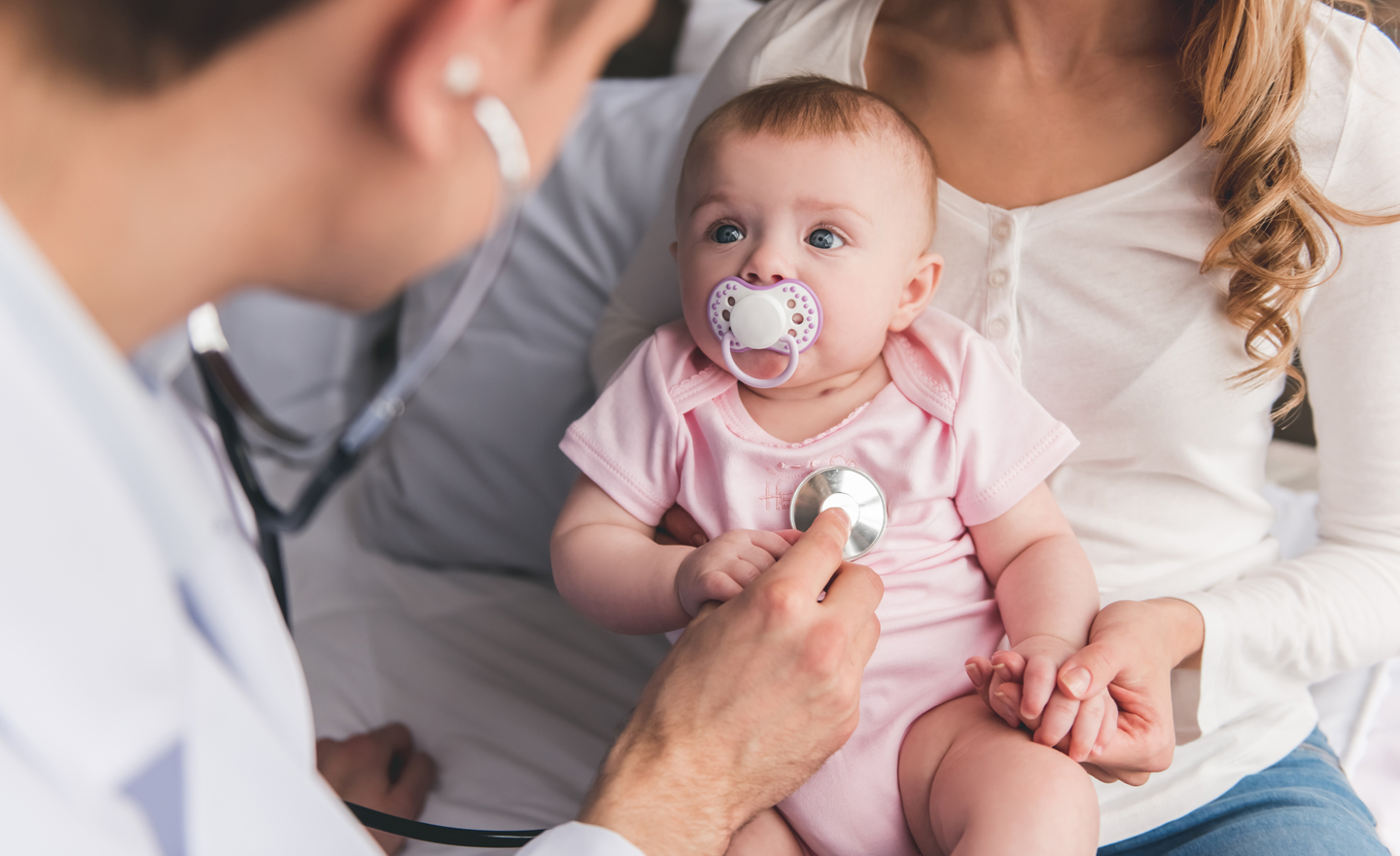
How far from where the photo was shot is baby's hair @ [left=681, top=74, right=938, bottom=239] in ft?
3.13

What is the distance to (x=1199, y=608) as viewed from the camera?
3.22ft

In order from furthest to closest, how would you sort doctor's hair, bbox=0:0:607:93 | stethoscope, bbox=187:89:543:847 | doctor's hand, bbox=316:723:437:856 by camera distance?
doctor's hand, bbox=316:723:437:856, stethoscope, bbox=187:89:543:847, doctor's hair, bbox=0:0:607:93

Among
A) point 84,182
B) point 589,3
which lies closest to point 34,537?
point 84,182

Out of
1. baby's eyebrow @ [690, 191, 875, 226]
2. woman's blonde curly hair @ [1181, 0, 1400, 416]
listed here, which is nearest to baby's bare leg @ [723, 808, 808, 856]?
baby's eyebrow @ [690, 191, 875, 226]

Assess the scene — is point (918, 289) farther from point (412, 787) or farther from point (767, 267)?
point (412, 787)

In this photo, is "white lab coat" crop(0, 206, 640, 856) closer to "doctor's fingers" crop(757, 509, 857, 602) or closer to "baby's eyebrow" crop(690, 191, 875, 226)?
"doctor's fingers" crop(757, 509, 857, 602)

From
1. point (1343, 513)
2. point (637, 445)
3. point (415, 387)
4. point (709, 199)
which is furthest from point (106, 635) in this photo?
point (1343, 513)

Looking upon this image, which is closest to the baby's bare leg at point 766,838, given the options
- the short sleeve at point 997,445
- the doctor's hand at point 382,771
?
the short sleeve at point 997,445

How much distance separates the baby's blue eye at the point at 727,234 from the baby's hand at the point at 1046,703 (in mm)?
459

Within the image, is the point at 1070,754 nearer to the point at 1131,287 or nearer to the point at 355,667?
the point at 1131,287

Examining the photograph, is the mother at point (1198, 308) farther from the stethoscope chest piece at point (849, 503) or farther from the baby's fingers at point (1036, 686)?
the stethoscope chest piece at point (849, 503)

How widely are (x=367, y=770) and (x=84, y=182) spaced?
2.79 ft

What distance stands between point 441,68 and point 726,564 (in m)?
0.50

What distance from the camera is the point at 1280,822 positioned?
98 centimetres
